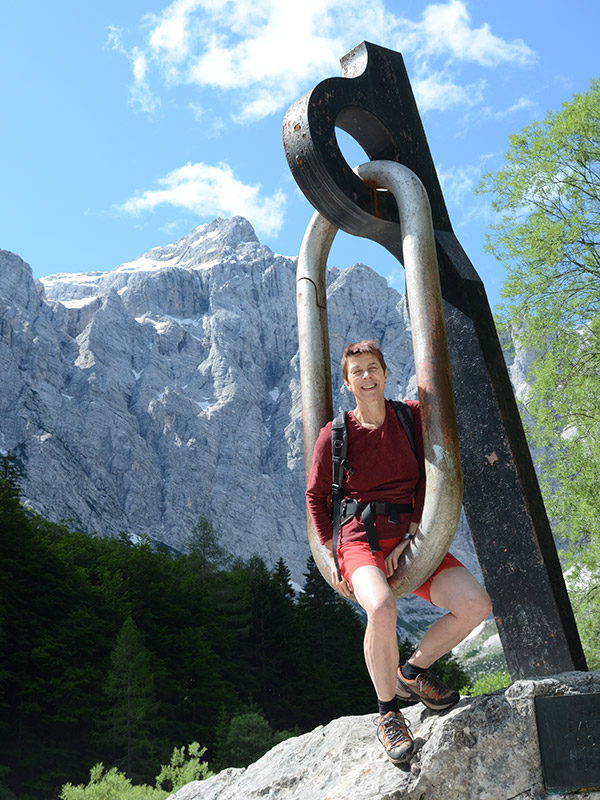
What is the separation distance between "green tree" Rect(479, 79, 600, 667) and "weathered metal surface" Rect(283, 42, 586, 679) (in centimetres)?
913

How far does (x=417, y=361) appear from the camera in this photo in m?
3.42

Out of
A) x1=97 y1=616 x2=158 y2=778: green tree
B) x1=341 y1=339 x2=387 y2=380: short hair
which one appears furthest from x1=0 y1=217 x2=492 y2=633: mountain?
x1=341 y1=339 x2=387 y2=380: short hair

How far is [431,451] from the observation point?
3.20m

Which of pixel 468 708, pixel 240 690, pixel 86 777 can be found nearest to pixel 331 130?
pixel 468 708

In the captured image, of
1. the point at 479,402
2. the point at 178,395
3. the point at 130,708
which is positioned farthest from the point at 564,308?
the point at 178,395

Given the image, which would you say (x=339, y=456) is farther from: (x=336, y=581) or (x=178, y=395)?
(x=178, y=395)

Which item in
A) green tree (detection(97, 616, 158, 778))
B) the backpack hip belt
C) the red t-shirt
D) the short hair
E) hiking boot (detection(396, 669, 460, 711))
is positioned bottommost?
green tree (detection(97, 616, 158, 778))

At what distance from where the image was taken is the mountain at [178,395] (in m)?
110

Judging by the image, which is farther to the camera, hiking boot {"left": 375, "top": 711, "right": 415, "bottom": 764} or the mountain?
the mountain

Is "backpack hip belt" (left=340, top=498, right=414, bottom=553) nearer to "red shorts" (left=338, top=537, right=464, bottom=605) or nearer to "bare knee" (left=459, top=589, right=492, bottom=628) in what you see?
"red shorts" (left=338, top=537, right=464, bottom=605)

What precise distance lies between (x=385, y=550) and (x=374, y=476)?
1.03ft

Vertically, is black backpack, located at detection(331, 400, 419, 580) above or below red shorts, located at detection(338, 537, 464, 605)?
above

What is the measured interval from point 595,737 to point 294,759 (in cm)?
164

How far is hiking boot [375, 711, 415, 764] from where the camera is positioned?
2998 millimetres
